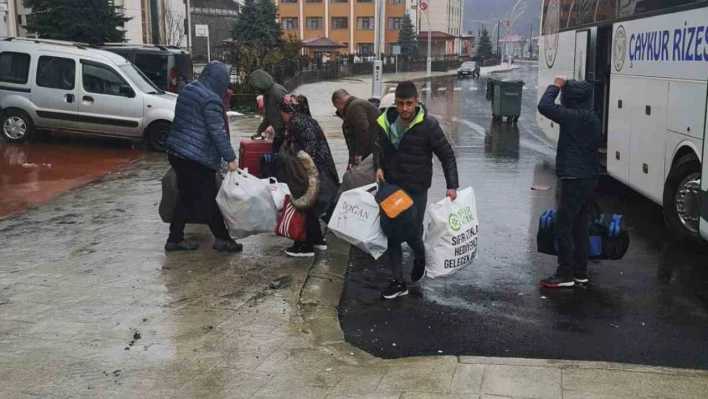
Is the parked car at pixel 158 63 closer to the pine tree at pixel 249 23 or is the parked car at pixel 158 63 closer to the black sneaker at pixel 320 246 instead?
the black sneaker at pixel 320 246

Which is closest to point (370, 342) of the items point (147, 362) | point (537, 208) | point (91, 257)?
point (147, 362)

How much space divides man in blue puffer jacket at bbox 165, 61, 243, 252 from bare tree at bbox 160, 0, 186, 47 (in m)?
35.1

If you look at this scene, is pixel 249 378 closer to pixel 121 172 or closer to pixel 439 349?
pixel 439 349

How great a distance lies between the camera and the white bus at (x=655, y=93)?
746cm

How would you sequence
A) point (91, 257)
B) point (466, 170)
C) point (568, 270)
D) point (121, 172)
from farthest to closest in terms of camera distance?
point (466, 170) → point (121, 172) → point (91, 257) → point (568, 270)

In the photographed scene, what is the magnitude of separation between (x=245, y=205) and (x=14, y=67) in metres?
9.69

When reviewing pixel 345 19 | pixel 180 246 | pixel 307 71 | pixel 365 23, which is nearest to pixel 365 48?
pixel 365 23

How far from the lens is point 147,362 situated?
185 inches

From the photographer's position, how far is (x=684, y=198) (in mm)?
7883

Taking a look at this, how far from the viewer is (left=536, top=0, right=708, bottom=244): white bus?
7.46 meters

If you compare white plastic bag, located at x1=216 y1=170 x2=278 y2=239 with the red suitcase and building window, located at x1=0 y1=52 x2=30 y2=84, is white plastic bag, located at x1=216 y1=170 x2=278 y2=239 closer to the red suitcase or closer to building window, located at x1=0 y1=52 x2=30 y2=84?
the red suitcase

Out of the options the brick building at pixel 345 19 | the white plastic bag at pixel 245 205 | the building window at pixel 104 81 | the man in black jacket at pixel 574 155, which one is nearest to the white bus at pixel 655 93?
the man in black jacket at pixel 574 155

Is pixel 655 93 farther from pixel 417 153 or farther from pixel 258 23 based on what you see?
pixel 258 23

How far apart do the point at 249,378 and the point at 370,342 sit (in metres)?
1.15
